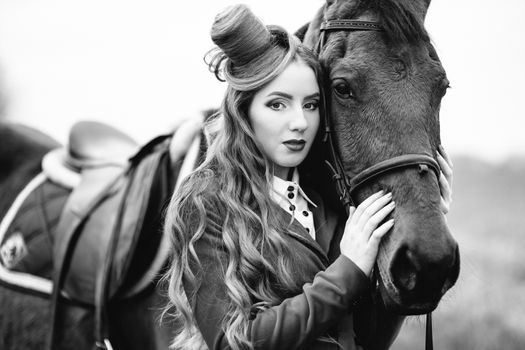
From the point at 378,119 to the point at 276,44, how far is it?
40 cm

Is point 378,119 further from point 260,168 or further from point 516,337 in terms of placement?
point 516,337

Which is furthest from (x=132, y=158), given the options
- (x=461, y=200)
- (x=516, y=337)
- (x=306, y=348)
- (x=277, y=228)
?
(x=461, y=200)

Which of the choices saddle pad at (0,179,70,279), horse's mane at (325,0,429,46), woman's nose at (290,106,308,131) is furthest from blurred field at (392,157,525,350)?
saddle pad at (0,179,70,279)

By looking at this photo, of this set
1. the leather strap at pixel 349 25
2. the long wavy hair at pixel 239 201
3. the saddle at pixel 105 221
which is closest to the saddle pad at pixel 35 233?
the saddle at pixel 105 221

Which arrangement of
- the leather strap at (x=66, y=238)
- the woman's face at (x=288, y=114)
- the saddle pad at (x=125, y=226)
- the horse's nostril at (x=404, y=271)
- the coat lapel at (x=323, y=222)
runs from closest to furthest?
the horse's nostril at (x=404, y=271) < the woman's face at (x=288, y=114) < the coat lapel at (x=323, y=222) < the saddle pad at (x=125, y=226) < the leather strap at (x=66, y=238)

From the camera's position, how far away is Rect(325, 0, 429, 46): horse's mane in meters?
1.68

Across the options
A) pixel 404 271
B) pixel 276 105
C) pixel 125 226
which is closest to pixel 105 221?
pixel 125 226

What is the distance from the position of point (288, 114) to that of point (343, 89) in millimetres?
183

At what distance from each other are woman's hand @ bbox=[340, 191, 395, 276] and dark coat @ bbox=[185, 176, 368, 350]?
28mm

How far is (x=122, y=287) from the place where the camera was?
2.38 metres

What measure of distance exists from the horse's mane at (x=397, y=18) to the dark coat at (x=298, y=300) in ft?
2.07

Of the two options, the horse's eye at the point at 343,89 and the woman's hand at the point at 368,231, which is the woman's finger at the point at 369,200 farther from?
the horse's eye at the point at 343,89

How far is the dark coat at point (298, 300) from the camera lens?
150 centimetres

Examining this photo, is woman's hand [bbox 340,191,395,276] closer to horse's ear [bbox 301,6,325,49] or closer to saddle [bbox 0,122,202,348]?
horse's ear [bbox 301,6,325,49]
